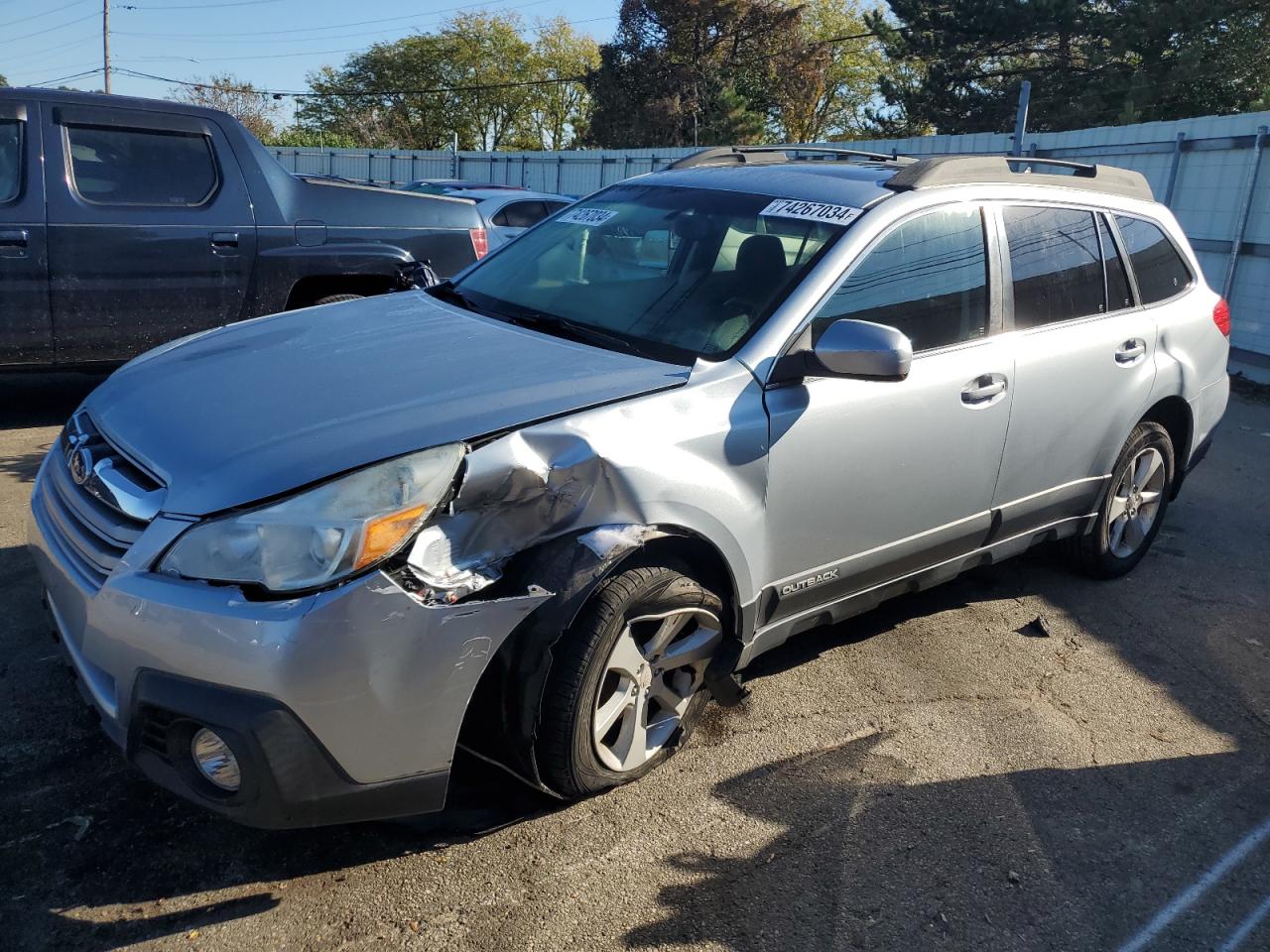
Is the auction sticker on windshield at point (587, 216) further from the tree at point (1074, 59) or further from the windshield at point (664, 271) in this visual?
the tree at point (1074, 59)

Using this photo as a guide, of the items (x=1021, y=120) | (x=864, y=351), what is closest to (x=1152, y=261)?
(x=864, y=351)

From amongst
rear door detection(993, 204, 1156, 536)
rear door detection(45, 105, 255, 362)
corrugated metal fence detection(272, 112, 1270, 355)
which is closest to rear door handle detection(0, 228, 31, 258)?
rear door detection(45, 105, 255, 362)

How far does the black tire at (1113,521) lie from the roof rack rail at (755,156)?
1.65 meters

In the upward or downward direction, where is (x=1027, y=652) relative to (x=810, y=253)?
downward

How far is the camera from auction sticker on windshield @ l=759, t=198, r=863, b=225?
357 cm

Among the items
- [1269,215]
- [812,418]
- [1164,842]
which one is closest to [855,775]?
[1164,842]

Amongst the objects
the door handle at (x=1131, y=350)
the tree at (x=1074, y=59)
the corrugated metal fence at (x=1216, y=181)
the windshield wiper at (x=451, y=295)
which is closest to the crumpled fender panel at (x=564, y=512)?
the windshield wiper at (x=451, y=295)

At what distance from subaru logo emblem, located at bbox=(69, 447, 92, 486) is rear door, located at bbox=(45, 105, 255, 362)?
135 inches

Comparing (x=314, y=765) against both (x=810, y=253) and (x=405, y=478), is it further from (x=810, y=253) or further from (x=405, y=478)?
(x=810, y=253)

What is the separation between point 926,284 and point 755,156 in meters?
1.36

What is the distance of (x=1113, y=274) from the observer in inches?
180

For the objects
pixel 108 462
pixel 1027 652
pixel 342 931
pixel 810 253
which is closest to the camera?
pixel 342 931

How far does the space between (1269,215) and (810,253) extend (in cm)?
952

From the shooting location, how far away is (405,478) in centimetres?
251
